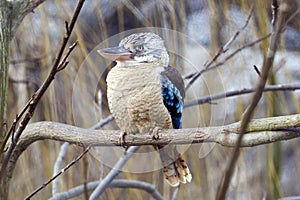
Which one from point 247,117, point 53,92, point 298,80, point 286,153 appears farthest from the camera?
point 286,153

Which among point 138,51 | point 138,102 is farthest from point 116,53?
point 138,102

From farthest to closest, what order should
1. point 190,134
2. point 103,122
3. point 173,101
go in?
point 103,122, point 173,101, point 190,134

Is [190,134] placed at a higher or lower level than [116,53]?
lower

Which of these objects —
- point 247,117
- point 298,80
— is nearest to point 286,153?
point 298,80

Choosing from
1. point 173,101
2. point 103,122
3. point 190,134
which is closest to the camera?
point 190,134

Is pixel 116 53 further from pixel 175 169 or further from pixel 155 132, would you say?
pixel 175 169

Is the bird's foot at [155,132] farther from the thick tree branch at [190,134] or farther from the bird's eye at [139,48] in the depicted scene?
the bird's eye at [139,48]

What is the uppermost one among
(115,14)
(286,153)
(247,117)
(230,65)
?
(115,14)

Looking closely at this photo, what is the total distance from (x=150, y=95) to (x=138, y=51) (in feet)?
0.42

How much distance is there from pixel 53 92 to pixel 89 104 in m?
0.52

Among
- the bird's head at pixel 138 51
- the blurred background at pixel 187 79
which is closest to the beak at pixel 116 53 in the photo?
the bird's head at pixel 138 51

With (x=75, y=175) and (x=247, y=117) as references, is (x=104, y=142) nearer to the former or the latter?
(x=247, y=117)

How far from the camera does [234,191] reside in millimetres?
1418

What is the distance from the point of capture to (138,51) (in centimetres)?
72
